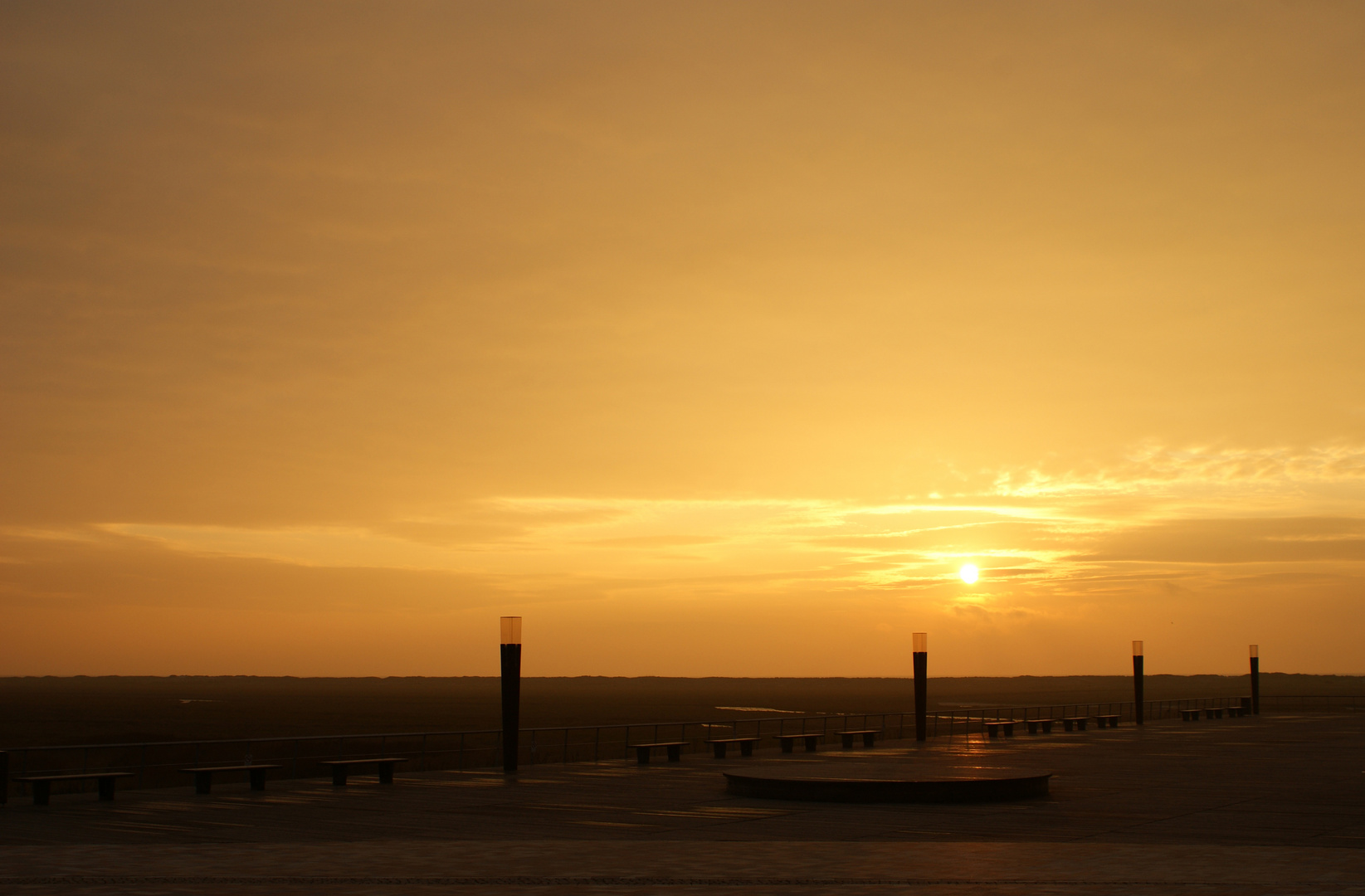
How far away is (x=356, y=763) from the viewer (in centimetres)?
2159

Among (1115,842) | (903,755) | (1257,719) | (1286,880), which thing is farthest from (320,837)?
(1257,719)

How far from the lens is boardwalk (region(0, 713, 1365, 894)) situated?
36.6 feet

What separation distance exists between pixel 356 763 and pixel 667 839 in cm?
903

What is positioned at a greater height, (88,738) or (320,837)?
(320,837)

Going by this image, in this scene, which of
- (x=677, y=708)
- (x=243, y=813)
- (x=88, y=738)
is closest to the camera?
(x=243, y=813)

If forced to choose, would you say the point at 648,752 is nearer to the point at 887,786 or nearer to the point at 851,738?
the point at 851,738

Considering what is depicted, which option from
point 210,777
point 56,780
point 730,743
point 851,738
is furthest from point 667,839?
point 851,738

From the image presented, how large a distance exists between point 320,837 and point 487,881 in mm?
3795

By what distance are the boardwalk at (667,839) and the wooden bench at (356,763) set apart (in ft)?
1.25

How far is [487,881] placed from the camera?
11.2m

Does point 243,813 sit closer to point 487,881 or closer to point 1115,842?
point 487,881

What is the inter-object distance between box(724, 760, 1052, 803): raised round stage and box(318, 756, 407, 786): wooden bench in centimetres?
569

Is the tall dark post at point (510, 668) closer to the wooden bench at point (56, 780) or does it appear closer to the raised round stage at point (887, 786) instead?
the raised round stage at point (887, 786)

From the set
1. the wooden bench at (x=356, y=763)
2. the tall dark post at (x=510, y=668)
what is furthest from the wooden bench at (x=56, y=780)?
the tall dark post at (x=510, y=668)
